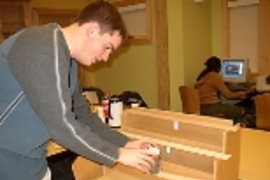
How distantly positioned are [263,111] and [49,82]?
2.84 m

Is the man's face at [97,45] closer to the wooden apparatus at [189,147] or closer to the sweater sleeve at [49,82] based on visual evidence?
the sweater sleeve at [49,82]

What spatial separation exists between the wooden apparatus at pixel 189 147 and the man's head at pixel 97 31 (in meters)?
0.49

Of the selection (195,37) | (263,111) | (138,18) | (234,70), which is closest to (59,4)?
(138,18)

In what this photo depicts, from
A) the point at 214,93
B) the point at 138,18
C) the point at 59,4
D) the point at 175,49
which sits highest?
the point at 59,4

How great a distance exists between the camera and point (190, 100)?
403 centimetres

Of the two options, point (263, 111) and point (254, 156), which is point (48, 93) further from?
point (263, 111)

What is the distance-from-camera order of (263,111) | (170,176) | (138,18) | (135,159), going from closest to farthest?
(135,159) → (170,176) → (263,111) → (138,18)

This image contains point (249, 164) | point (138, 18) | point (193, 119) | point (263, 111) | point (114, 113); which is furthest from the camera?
point (138, 18)

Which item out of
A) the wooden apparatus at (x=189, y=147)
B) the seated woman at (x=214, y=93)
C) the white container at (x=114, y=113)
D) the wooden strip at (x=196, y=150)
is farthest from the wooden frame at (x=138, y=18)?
the wooden strip at (x=196, y=150)

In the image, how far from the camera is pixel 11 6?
4.79 m

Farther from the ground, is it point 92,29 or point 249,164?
point 92,29

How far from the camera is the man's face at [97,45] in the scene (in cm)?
111

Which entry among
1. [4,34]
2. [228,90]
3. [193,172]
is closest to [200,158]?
[193,172]

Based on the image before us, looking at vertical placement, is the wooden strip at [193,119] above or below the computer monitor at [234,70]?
below
